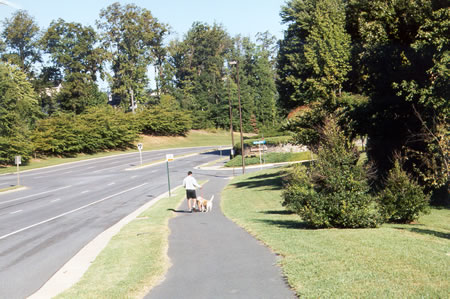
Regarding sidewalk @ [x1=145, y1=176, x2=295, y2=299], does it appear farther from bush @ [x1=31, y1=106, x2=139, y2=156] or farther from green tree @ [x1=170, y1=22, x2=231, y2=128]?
green tree @ [x1=170, y1=22, x2=231, y2=128]

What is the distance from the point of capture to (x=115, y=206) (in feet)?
87.4

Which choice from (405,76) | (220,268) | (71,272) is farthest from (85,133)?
(220,268)

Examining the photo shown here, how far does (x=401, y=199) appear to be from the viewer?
14.4 m

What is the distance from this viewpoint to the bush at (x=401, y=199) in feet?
47.0

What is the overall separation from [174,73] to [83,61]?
86.7 feet

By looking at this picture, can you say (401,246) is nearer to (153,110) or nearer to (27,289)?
(27,289)

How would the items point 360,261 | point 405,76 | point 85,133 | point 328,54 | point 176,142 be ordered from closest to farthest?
1. point 360,261
2. point 405,76
3. point 328,54
4. point 85,133
5. point 176,142

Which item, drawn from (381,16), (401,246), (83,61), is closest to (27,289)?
(401,246)

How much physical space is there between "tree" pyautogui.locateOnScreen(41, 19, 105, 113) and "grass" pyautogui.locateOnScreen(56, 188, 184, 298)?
257 feet

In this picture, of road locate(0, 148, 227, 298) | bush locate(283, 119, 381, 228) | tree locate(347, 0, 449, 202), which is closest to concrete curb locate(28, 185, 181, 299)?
road locate(0, 148, 227, 298)

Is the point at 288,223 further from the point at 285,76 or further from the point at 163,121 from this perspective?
the point at 163,121

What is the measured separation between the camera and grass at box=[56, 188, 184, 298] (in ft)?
26.5

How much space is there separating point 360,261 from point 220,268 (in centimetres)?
261

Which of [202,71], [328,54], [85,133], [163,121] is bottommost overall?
[85,133]
